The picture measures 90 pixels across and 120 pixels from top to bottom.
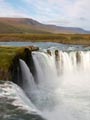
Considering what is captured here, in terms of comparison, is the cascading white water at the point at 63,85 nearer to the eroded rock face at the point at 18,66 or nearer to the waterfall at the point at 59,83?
the waterfall at the point at 59,83

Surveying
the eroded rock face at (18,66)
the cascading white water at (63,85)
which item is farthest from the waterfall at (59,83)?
the eroded rock face at (18,66)

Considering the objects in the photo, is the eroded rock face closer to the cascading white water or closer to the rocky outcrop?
the rocky outcrop

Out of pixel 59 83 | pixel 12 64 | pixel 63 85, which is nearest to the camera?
pixel 12 64

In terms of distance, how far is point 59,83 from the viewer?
38812mm

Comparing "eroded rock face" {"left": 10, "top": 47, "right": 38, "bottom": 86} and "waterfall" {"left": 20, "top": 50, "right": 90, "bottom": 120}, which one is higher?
"eroded rock face" {"left": 10, "top": 47, "right": 38, "bottom": 86}

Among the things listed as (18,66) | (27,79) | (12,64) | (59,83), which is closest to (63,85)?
(59,83)

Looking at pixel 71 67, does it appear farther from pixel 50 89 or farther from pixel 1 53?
pixel 1 53

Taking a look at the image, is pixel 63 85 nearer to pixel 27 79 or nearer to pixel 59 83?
pixel 59 83

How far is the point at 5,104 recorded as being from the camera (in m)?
18.0

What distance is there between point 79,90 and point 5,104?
18.1m

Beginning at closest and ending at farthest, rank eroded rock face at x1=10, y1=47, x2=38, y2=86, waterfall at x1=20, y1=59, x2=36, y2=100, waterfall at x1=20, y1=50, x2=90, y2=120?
1. waterfall at x1=20, y1=50, x2=90, y2=120
2. eroded rock face at x1=10, y1=47, x2=38, y2=86
3. waterfall at x1=20, y1=59, x2=36, y2=100

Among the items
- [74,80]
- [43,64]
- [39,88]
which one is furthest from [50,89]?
[74,80]

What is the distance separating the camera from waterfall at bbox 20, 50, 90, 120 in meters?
24.8

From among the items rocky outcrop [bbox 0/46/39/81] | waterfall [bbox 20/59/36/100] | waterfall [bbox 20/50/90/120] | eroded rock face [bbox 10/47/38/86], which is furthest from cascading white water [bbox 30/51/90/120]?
rocky outcrop [bbox 0/46/39/81]
